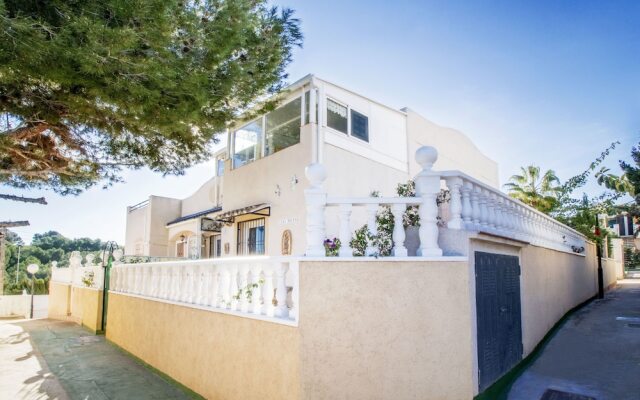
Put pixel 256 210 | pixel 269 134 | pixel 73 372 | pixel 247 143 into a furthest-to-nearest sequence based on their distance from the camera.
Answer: pixel 247 143
pixel 269 134
pixel 256 210
pixel 73 372

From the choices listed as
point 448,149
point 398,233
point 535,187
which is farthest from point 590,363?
point 535,187

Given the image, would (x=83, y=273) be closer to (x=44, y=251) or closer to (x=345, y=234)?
(x=345, y=234)

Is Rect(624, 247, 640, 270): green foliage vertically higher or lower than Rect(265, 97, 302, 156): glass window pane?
lower

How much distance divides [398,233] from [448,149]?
40.1 ft

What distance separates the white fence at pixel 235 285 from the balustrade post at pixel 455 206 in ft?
6.40

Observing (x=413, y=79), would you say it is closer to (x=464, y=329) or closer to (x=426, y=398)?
(x=464, y=329)

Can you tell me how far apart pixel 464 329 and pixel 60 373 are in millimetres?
7962

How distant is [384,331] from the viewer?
4.29m

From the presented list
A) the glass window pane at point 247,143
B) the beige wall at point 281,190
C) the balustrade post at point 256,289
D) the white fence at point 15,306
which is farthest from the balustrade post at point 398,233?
the white fence at point 15,306

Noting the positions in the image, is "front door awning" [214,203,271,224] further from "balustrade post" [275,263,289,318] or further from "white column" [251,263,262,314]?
"balustrade post" [275,263,289,318]

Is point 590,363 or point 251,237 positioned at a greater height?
point 251,237

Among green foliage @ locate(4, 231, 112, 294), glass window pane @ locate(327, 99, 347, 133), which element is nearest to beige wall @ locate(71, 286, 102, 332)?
glass window pane @ locate(327, 99, 347, 133)

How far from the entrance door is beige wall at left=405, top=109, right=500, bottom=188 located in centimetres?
780

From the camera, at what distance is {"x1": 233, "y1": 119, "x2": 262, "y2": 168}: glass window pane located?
1329 centimetres
